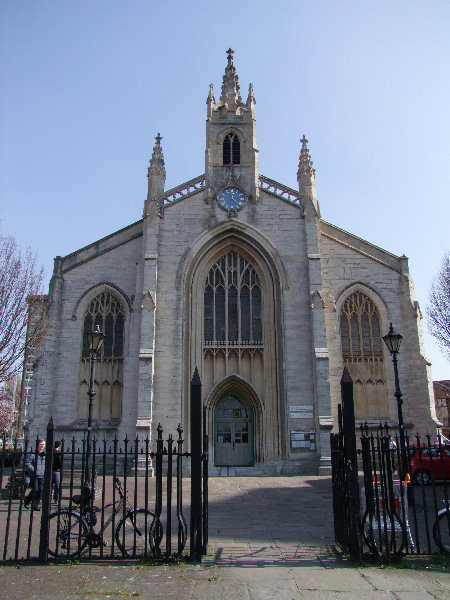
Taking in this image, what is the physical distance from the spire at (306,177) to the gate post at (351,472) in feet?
59.9

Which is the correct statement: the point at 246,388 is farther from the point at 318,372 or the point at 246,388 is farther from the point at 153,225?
the point at 153,225

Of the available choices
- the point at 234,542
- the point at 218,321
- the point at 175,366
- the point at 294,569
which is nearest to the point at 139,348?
the point at 175,366

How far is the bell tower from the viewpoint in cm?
2588

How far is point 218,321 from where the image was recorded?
24.4 metres

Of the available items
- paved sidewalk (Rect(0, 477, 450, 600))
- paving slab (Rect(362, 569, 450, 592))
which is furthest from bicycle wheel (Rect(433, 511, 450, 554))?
paving slab (Rect(362, 569, 450, 592))

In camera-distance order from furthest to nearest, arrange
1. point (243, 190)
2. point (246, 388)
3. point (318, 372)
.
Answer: point (243, 190)
point (246, 388)
point (318, 372)

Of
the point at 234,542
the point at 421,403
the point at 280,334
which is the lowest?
the point at 234,542

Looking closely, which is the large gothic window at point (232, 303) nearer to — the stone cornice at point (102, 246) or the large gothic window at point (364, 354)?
the large gothic window at point (364, 354)

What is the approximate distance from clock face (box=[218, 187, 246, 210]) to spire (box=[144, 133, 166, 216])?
10.2ft

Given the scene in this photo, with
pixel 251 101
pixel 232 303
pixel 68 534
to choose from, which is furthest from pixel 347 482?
pixel 251 101

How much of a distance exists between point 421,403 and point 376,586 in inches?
708

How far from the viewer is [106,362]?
79.7 feet

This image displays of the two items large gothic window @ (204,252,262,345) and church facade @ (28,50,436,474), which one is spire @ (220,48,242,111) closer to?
church facade @ (28,50,436,474)

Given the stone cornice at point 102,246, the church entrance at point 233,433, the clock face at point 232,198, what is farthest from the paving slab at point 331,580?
the stone cornice at point 102,246
